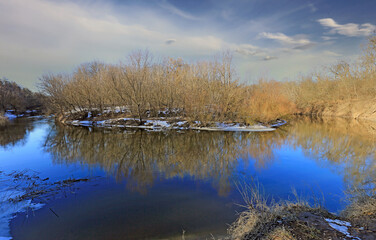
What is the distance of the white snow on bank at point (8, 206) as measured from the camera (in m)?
5.11

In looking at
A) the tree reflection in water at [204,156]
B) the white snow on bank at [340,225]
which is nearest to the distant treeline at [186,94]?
the tree reflection in water at [204,156]

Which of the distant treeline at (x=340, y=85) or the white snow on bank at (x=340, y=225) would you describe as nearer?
the white snow on bank at (x=340, y=225)

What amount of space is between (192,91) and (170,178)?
1553cm

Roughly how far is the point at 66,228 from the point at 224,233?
12.5 ft

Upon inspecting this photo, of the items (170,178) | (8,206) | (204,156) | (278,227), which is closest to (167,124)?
(204,156)

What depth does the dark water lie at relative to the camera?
17.3ft

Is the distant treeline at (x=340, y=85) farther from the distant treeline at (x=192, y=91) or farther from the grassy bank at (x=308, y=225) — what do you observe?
the grassy bank at (x=308, y=225)

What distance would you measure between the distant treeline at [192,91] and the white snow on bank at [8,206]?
1736 centimetres

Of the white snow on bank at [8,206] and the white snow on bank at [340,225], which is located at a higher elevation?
the white snow on bank at [340,225]

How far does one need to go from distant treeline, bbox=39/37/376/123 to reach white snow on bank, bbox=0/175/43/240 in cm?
1736

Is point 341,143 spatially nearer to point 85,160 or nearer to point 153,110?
point 85,160

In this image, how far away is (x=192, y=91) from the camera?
2314 cm

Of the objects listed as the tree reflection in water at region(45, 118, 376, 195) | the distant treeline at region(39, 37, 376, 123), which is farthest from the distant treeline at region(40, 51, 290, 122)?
the tree reflection in water at region(45, 118, 376, 195)

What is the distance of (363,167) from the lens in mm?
9414
